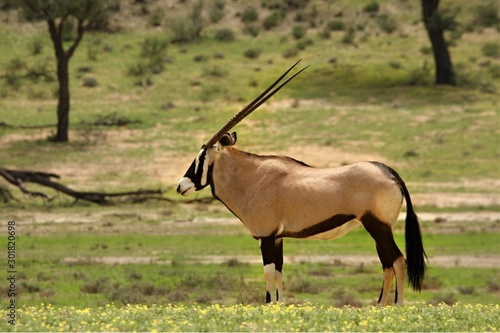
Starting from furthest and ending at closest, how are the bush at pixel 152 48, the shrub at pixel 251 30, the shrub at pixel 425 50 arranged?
the shrub at pixel 251 30
the shrub at pixel 425 50
the bush at pixel 152 48

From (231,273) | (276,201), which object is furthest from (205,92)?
(276,201)

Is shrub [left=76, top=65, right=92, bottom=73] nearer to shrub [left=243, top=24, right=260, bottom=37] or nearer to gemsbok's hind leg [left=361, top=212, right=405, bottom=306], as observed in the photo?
shrub [left=243, top=24, right=260, bottom=37]

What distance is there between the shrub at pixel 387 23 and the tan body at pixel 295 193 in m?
42.9

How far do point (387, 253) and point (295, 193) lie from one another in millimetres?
1047

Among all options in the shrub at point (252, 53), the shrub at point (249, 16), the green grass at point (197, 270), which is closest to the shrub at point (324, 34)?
the shrub at point (249, 16)

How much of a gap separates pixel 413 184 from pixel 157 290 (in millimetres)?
14345

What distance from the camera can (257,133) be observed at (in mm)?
41031

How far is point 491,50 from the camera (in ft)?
176

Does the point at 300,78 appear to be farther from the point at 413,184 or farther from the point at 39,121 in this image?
the point at 413,184

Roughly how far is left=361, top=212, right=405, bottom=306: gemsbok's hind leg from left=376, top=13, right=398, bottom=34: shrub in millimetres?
43479

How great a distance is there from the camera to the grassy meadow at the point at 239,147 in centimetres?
2152

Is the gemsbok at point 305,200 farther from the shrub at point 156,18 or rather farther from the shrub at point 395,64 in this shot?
the shrub at point 156,18

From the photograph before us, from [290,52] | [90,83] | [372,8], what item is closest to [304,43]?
[290,52]

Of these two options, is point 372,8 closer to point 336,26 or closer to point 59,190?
point 336,26
